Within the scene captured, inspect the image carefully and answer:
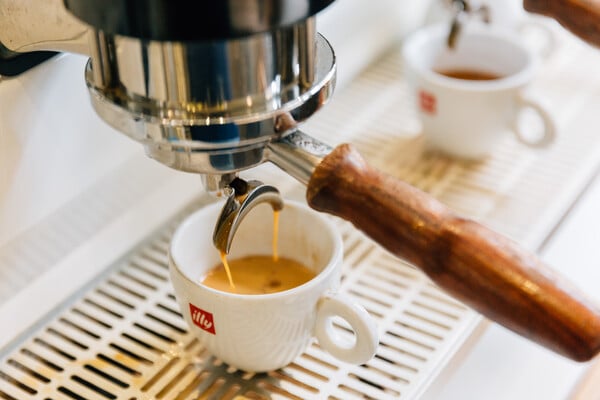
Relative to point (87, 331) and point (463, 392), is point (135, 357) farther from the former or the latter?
point (463, 392)

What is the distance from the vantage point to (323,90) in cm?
32

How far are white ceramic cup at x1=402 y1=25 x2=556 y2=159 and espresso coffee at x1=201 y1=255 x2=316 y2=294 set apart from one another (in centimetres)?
19

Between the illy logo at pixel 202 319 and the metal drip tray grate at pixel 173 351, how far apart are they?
0.11 feet

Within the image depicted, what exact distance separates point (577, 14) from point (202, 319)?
0.26 metres

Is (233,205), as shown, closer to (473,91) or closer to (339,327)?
(339,327)

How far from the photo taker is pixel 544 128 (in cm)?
57

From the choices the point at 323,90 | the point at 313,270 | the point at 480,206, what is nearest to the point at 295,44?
the point at 323,90

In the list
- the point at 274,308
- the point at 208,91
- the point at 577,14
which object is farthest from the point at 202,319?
the point at 577,14

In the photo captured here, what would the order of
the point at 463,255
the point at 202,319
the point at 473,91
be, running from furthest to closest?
the point at 473,91 < the point at 202,319 < the point at 463,255

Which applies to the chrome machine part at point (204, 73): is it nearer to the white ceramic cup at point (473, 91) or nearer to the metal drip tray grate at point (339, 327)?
the metal drip tray grate at point (339, 327)

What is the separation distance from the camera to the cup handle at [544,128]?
562 millimetres

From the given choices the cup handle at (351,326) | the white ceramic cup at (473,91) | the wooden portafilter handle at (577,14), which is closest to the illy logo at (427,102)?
the white ceramic cup at (473,91)

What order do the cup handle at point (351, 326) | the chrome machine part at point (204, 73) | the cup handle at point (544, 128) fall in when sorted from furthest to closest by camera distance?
the cup handle at point (544, 128), the cup handle at point (351, 326), the chrome machine part at point (204, 73)

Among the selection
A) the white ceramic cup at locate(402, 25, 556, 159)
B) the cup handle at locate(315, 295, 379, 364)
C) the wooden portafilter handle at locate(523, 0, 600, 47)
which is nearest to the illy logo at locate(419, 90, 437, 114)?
the white ceramic cup at locate(402, 25, 556, 159)
